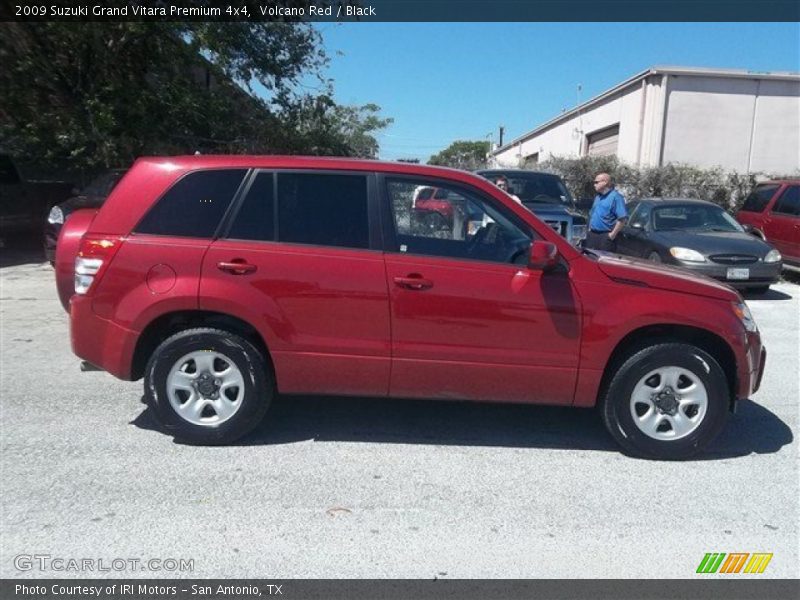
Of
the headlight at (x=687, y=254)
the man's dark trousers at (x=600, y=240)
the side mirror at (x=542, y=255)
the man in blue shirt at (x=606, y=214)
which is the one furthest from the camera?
the headlight at (x=687, y=254)

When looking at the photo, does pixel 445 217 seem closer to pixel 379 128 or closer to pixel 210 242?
pixel 210 242

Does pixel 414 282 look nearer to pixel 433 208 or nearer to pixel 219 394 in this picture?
pixel 433 208

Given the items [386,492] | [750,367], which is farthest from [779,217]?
[386,492]

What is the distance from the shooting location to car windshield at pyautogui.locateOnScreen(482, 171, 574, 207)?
11609 mm

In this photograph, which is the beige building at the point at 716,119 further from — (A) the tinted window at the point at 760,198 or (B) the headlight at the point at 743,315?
(B) the headlight at the point at 743,315

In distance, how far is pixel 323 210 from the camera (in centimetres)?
460

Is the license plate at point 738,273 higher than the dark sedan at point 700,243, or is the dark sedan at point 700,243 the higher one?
the dark sedan at point 700,243

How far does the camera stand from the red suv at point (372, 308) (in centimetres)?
446

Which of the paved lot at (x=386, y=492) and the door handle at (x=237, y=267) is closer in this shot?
the paved lot at (x=386, y=492)

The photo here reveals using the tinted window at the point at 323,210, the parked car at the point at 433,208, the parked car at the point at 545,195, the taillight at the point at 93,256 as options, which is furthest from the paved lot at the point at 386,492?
the parked car at the point at 545,195

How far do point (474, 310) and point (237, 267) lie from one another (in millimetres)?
1515

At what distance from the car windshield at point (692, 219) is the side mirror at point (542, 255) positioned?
752 cm

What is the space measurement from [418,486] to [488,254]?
4.96 ft

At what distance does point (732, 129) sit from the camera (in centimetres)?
2572
